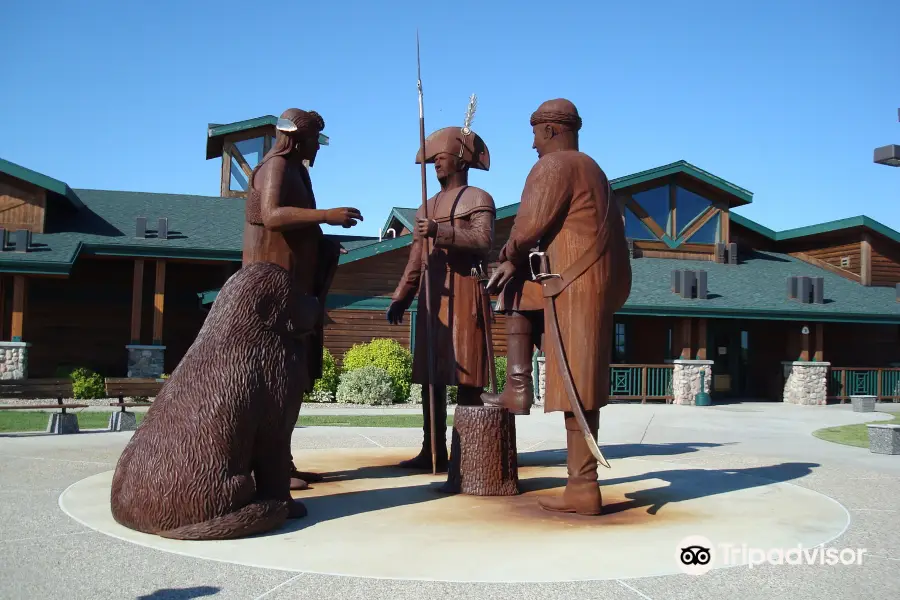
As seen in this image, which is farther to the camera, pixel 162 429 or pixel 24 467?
pixel 24 467

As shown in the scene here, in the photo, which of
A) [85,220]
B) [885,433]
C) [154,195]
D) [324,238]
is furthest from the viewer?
[154,195]

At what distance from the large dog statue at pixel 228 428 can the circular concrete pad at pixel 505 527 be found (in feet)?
0.44

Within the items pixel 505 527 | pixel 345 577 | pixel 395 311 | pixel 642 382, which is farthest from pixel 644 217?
pixel 345 577

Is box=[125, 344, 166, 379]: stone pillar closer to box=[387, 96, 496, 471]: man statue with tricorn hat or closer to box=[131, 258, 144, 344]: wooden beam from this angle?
box=[131, 258, 144, 344]: wooden beam

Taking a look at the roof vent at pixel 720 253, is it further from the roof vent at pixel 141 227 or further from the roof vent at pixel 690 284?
the roof vent at pixel 141 227

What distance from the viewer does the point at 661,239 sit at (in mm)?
24547

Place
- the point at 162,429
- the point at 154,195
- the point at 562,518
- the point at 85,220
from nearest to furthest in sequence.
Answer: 1. the point at 162,429
2. the point at 562,518
3. the point at 85,220
4. the point at 154,195

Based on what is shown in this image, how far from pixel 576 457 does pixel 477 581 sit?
1639mm

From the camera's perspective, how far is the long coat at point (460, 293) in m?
6.12

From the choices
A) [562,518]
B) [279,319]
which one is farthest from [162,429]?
[562,518]

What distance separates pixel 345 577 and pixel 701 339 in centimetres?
1893

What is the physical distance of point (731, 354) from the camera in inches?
936

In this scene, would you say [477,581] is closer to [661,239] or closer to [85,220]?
[85,220]

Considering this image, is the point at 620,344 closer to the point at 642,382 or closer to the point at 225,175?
the point at 642,382
